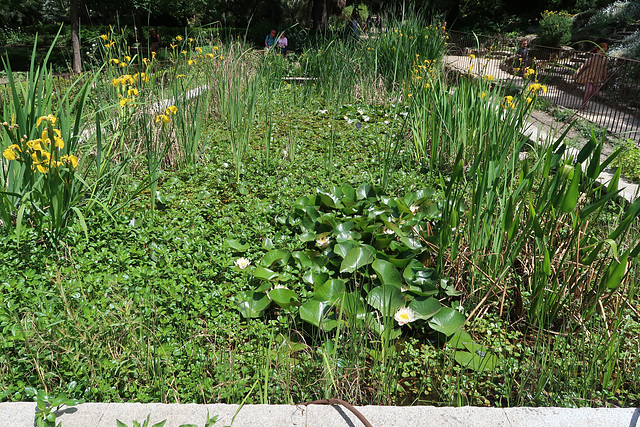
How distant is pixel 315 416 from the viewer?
1.31 m

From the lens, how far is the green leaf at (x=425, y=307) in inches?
75.1

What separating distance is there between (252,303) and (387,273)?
614mm

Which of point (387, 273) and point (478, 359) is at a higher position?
point (387, 273)

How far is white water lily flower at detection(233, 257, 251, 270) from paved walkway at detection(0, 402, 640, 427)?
0.94 meters

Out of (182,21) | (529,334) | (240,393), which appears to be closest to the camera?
(240,393)

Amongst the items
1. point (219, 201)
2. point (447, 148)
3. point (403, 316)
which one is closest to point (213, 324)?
point (403, 316)

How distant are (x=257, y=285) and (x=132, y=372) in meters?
0.71

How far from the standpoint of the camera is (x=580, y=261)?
6.64ft

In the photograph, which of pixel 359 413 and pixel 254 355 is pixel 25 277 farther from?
pixel 359 413

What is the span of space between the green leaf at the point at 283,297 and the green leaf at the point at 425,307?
0.51 m

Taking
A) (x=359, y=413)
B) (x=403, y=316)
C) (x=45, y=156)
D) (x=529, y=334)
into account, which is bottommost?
(x=529, y=334)

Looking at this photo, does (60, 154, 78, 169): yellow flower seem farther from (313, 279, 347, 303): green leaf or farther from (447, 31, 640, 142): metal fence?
(447, 31, 640, 142): metal fence

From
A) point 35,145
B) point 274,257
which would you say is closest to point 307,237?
point 274,257

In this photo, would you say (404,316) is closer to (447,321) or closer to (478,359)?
(447,321)
